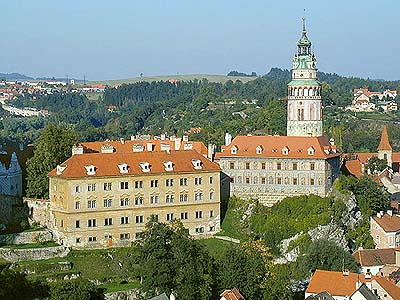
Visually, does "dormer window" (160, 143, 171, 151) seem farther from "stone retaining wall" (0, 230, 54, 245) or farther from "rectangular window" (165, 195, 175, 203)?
"stone retaining wall" (0, 230, 54, 245)

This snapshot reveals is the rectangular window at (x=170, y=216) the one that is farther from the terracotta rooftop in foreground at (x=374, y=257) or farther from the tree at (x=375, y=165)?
the tree at (x=375, y=165)

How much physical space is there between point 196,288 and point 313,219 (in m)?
19.1

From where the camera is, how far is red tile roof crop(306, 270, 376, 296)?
188 ft

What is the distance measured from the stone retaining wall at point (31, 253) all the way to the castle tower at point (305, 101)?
1027 inches

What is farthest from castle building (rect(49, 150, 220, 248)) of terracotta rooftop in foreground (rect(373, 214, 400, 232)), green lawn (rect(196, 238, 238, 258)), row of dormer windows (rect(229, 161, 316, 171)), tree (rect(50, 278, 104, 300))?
terracotta rooftop in foreground (rect(373, 214, 400, 232))

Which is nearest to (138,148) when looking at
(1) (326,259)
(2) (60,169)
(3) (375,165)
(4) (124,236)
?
(2) (60,169)

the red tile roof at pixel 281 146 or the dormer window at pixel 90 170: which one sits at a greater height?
the red tile roof at pixel 281 146

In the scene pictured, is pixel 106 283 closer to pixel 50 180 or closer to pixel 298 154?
pixel 50 180

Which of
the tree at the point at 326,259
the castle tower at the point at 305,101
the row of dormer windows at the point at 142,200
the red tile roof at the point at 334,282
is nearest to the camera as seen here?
the red tile roof at the point at 334,282

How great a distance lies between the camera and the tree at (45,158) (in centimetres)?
6994

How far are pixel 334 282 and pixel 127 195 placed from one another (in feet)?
57.1

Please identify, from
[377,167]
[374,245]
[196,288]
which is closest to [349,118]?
[377,167]

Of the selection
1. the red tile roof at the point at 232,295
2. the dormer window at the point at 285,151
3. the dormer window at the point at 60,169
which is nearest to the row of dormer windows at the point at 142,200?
the dormer window at the point at 60,169

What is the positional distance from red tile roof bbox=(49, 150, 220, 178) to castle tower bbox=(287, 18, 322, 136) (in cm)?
1148
